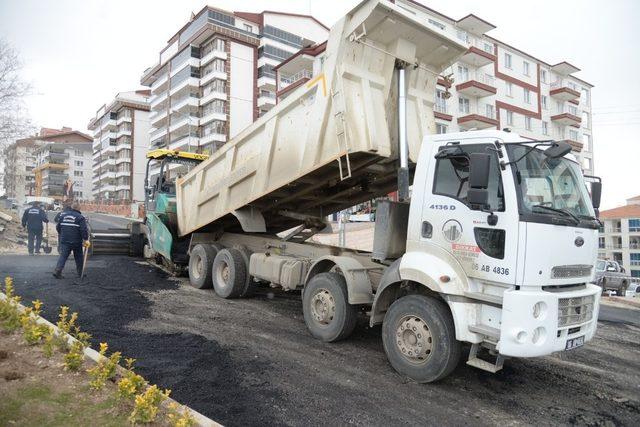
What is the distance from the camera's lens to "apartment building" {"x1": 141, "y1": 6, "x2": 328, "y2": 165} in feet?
167

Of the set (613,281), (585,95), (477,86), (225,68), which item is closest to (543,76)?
(585,95)

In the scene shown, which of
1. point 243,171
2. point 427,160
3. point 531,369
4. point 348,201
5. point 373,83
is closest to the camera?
point 427,160

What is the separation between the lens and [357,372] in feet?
15.3

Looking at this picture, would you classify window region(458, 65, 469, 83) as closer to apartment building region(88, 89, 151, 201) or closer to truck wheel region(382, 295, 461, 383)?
truck wheel region(382, 295, 461, 383)

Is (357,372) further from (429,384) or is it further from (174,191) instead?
(174,191)

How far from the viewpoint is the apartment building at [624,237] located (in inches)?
2987

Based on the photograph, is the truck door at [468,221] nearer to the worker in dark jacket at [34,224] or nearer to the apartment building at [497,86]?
the worker in dark jacket at [34,224]

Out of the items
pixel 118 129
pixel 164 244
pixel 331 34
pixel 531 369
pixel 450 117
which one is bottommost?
pixel 531 369

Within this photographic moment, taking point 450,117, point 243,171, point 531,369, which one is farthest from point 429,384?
point 450,117

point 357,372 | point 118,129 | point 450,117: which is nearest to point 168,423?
point 357,372

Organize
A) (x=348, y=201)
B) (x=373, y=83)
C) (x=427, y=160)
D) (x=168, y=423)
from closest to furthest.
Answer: (x=168, y=423)
(x=427, y=160)
(x=373, y=83)
(x=348, y=201)

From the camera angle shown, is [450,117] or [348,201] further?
[450,117]

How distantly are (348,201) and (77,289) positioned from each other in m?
5.02

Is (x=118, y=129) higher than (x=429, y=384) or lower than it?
higher
